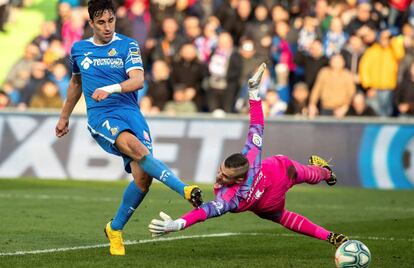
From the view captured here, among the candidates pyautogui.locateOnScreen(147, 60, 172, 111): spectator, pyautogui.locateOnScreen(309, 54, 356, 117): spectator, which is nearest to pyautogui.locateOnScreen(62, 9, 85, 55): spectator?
pyautogui.locateOnScreen(147, 60, 172, 111): spectator

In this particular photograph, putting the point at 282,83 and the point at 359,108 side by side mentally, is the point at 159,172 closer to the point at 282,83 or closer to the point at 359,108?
the point at 359,108

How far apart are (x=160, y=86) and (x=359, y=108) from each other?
14.4 feet

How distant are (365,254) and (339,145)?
447 inches

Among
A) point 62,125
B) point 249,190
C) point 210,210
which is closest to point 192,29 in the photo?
point 62,125

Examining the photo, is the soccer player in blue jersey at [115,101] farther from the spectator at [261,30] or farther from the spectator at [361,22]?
the spectator at [361,22]

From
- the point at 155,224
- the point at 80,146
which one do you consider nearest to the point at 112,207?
the point at 80,146

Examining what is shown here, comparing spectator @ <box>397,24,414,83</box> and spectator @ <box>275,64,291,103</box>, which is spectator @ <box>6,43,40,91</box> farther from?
spectator @ <box>397,24,414,83</box>

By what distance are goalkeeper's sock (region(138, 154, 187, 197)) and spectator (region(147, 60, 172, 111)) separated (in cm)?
1356

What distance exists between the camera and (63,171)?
72.2ft

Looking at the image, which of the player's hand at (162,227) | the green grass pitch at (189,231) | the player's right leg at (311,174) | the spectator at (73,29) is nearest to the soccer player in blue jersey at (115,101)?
the green grass pitch at (189,231)

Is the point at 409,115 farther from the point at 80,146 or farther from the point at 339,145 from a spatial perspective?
the point at 80,146

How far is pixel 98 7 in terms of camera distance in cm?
1102

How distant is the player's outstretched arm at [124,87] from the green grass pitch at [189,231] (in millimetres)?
1529

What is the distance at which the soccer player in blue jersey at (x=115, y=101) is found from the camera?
10945 mm
